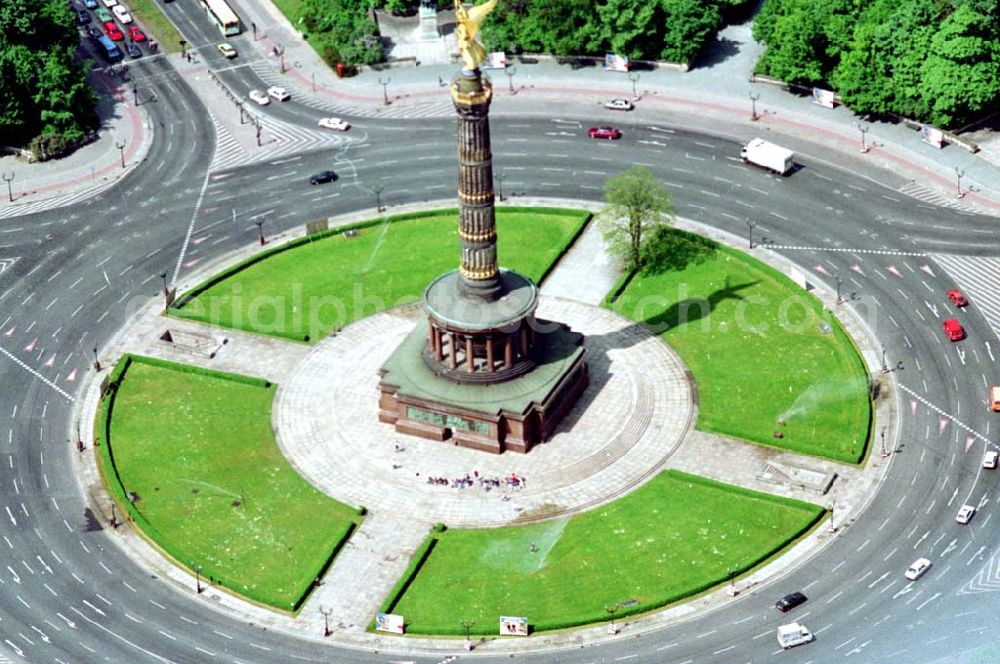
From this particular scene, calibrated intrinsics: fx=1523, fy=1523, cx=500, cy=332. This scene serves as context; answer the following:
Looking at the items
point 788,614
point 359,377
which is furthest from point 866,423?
point 359,377

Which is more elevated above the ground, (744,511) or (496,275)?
(496,275)

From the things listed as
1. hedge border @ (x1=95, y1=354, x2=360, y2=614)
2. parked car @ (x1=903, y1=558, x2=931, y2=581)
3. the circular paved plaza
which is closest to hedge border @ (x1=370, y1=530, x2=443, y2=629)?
the circular paved plaza

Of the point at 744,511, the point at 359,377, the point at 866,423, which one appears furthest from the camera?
the point at 359,377

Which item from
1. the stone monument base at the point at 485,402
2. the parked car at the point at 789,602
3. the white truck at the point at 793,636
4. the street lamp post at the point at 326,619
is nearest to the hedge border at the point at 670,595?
the parked car at the point at 789,602

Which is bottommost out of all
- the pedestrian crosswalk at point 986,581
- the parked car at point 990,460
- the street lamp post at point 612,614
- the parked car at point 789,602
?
the street lamp post at point 612,614

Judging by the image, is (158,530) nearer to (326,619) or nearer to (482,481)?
(326,619)

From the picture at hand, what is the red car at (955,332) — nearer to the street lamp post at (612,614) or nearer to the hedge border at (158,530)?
the street lamp post at (612,614)

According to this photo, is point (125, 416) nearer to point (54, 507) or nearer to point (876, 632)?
point (54, 507)

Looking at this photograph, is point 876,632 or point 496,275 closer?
point 876,632

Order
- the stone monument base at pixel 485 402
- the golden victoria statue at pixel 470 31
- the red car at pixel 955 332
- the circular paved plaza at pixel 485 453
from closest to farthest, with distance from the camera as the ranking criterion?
1. the golden victoria statue at pixel 470 31
2. the circular paved plaza at pixel 485 453
3. the stone monument base at pixel 485 402
4. the red car at pixel 955 332
